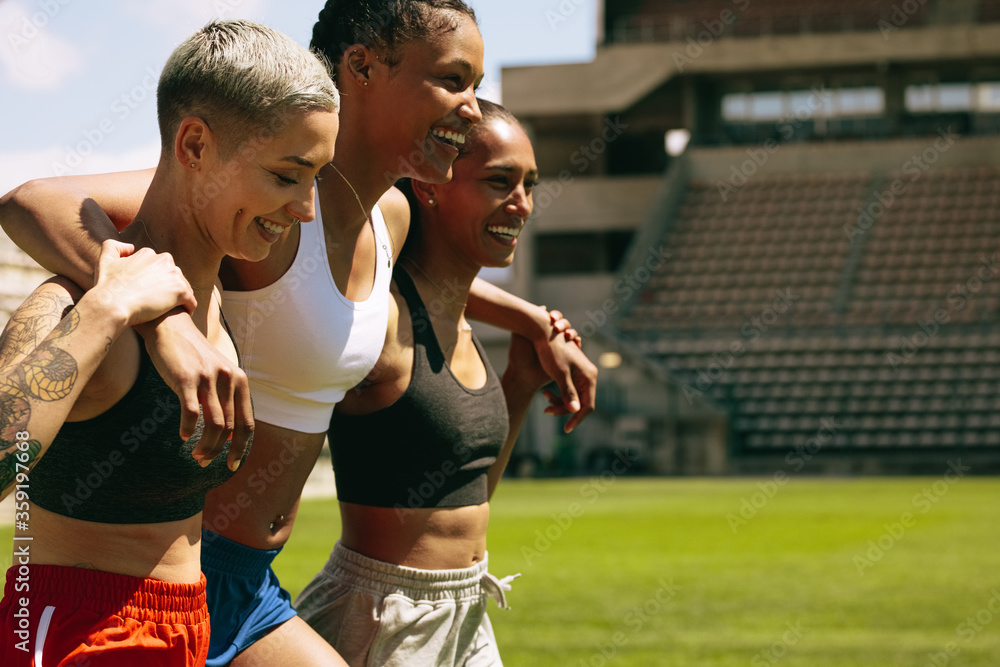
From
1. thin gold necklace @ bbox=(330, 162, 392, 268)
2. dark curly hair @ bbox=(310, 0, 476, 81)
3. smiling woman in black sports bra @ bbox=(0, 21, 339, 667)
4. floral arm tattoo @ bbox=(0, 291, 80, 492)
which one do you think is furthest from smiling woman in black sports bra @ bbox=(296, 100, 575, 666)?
floral arm tattoo @ bbox=(0, 291, 80, 492)

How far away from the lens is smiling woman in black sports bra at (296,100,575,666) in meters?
2.51

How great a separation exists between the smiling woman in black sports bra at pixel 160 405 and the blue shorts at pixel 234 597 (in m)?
0.36

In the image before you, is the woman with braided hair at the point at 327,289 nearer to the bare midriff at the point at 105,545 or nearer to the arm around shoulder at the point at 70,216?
the arm around shoulder at the point at 70,216

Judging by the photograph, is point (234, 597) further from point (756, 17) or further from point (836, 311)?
point (756, 17)

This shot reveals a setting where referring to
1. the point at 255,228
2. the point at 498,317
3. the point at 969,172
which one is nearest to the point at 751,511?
the point at 498,317

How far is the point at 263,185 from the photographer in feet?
5.79

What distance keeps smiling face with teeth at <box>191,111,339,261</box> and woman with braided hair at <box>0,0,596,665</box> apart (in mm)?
307

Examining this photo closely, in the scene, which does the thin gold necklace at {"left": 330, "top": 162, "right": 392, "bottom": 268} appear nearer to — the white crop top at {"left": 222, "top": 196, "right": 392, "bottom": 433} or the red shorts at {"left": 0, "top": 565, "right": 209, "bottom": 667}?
the white crop top at {"left": 222, "top": 196, "right": 392, "bottom": 433}

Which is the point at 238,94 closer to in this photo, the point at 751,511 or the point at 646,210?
the point at 751,511

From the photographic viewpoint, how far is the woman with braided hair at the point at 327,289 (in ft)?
7.14

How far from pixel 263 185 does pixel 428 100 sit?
0.61 m

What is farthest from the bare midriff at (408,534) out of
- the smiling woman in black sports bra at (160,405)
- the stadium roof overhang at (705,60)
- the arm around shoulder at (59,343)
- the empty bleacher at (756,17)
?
the empty bleacher at (756,17)

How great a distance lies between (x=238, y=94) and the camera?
5.69 ft

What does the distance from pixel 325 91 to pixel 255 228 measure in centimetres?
24
